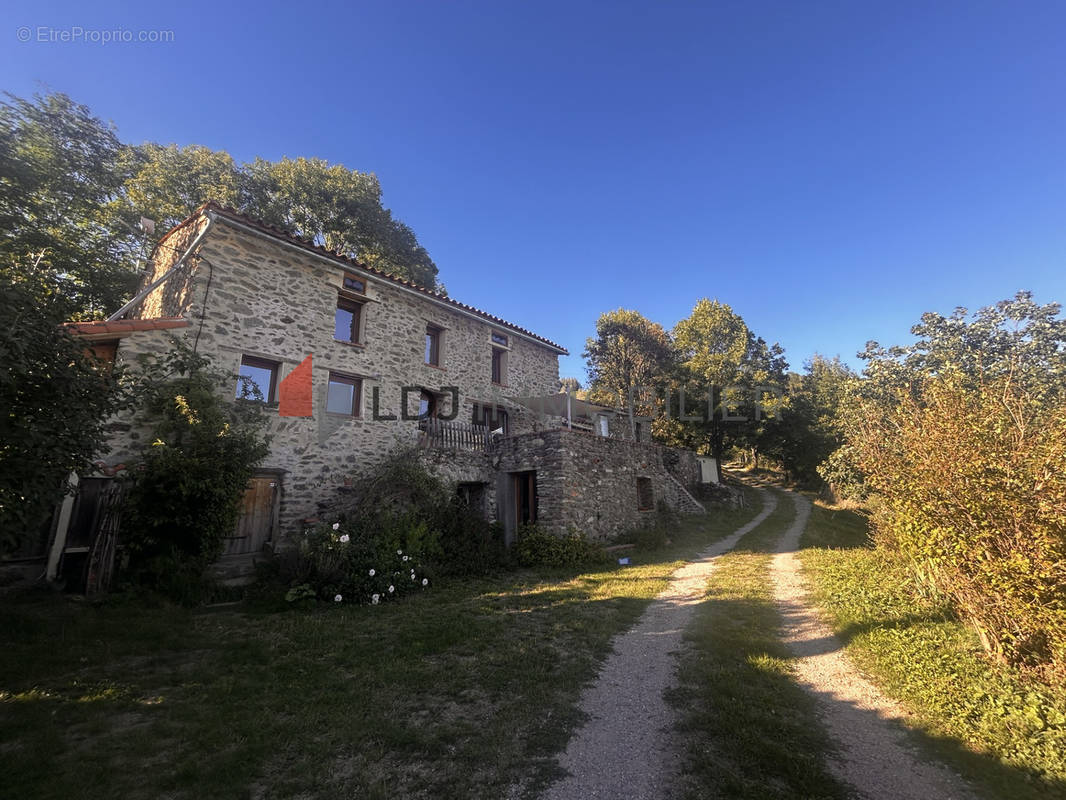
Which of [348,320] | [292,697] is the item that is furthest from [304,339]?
[292,697]

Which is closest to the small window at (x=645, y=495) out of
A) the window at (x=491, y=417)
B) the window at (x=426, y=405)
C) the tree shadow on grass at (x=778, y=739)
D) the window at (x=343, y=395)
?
the window at (x=491, y=417)

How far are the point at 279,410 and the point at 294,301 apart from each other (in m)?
3.01

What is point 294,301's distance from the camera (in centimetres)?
1146

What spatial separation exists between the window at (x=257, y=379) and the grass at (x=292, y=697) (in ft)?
15.9

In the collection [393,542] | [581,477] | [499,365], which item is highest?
[499,365]

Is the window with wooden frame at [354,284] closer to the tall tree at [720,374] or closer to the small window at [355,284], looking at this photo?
the small window at [355,284]

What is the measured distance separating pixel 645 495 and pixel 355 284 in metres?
12.3

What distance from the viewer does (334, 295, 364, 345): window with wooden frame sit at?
12578 mm

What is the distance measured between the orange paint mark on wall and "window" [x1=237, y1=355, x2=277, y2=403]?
22cm

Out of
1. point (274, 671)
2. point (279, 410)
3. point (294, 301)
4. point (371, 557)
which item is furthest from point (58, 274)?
point (274, 671)

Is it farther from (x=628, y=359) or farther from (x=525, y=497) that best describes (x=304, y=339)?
(x=628, y=359)

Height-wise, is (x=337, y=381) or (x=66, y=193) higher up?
(x=66, y=193)

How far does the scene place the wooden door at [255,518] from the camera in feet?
31.3

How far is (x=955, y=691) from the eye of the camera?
4.22m
